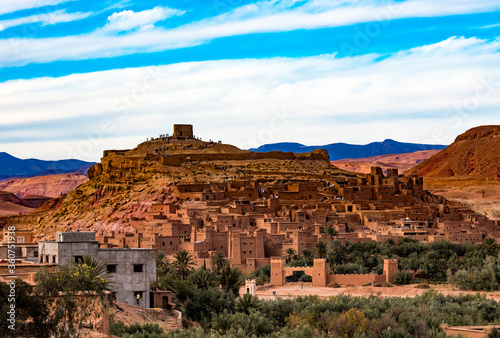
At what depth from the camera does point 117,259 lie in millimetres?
28219

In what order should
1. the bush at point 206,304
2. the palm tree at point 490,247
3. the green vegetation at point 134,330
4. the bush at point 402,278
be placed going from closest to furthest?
1. the green vegetation at point 134,330
2. the bush at point 206,304
3. the bush at point 402,278
4. the palm tree at point 490,247

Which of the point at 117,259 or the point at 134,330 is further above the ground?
the point at 117,259

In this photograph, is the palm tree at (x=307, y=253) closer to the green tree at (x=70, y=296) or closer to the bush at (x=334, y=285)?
the bush at (x=334, y=285)

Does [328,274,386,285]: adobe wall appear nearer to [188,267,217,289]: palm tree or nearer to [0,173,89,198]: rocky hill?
[188,267,217,289]: palm tree

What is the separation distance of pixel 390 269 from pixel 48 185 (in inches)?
5563

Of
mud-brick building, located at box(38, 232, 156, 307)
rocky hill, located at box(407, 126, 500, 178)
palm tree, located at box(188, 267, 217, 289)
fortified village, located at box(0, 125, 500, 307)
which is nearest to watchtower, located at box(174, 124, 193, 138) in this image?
fortified village, located at box(0, 125, 500, 307)

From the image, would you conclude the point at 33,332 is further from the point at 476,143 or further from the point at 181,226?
the point at 476,143

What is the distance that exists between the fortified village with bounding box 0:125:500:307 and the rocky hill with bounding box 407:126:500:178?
5285 cm

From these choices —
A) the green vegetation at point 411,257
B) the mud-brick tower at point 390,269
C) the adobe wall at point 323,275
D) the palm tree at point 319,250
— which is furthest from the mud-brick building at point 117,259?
the palm tree at point 319,250

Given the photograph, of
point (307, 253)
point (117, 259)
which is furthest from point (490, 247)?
point (117, 259)

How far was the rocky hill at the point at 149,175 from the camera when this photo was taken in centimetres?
7531

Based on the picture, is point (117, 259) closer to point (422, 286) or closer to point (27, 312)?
point (27, 312)

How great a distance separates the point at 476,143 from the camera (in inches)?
6068

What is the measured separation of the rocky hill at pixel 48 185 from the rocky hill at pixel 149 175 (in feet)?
269
